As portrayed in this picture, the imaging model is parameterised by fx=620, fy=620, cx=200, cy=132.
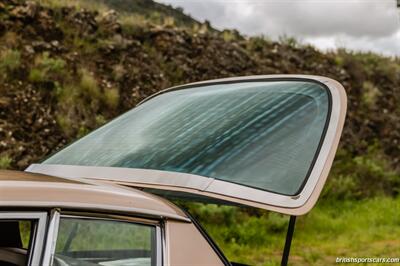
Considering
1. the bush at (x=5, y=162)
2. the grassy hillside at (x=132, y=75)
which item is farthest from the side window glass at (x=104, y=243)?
the bush at (x=5, y=162)

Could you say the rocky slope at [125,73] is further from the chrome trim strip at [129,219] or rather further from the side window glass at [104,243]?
A: the chrome trim strip at [129,219]

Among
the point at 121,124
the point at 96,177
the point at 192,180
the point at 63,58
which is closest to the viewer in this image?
the point at 192,180

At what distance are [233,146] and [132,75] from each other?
10410 millimetres

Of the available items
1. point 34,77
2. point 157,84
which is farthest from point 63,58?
point 157,84

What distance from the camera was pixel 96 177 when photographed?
8.05ft

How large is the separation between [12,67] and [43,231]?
31.6ft

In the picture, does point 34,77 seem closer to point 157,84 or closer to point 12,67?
point 12,67

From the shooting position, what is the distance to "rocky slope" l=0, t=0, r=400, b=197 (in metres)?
10.3

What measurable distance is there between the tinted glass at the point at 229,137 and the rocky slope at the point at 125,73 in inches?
247

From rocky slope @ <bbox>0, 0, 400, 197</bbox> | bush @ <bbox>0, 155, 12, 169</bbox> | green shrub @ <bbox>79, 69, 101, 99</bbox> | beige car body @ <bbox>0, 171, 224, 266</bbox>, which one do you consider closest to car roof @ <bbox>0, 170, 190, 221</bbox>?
beige car body @ <bbox>0, 171, 224, 266</bbox>

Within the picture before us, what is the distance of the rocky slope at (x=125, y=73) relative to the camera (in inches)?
405

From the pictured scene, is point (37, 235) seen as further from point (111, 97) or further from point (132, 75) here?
point (132, 75)

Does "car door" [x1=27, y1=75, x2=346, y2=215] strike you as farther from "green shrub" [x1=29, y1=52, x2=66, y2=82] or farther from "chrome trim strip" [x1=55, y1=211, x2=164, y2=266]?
"green shrub" [x1=29, y1=52, x2=66, y2=82]

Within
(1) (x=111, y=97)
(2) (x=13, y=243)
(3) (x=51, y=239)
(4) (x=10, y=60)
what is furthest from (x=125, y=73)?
(3) (x=51, y=239)
